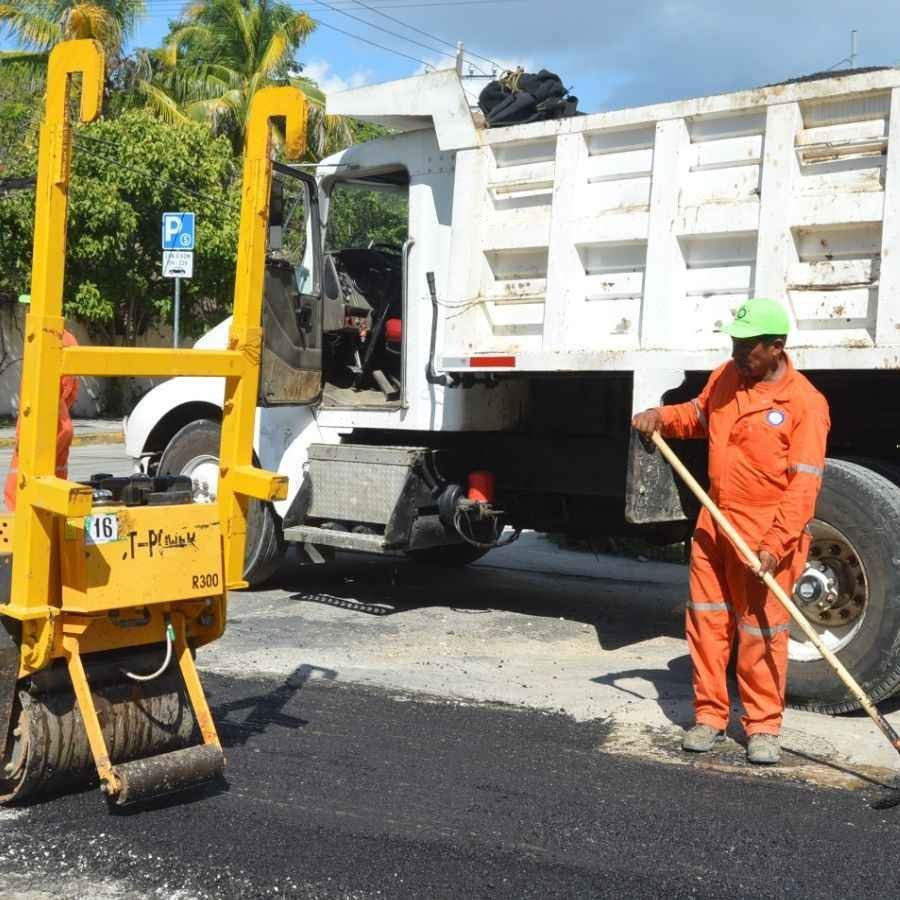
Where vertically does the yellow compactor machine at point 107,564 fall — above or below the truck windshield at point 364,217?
below

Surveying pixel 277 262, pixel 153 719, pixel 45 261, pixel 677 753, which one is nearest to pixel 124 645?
pixel 153 719

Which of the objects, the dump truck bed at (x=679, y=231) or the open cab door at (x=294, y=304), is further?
the open cab door at (x=294, y=304)

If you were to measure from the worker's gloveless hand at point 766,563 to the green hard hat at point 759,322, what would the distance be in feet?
2.79

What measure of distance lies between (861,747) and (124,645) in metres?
2.92

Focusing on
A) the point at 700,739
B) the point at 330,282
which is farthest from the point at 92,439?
the point at 700,739

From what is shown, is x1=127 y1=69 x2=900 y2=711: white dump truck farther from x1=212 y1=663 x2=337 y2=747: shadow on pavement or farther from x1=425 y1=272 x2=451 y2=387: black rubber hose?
x1=212 y1=663 x2=337 y2=747: shadow on pavement

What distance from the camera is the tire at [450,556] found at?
9.25 metres

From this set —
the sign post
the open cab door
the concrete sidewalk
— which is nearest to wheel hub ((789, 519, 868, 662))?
the open cab door

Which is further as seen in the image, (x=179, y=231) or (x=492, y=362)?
(x=179, y=231)

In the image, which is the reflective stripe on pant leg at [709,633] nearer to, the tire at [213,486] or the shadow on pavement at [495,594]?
the shadow on pavement at [495,594]

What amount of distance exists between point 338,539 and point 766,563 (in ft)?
10.8

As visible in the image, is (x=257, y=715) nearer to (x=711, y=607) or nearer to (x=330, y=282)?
(x=711, y=607)

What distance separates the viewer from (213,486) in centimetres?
835

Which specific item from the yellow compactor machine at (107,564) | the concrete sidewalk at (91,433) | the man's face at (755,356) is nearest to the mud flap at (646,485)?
the man's face at (755,356)
